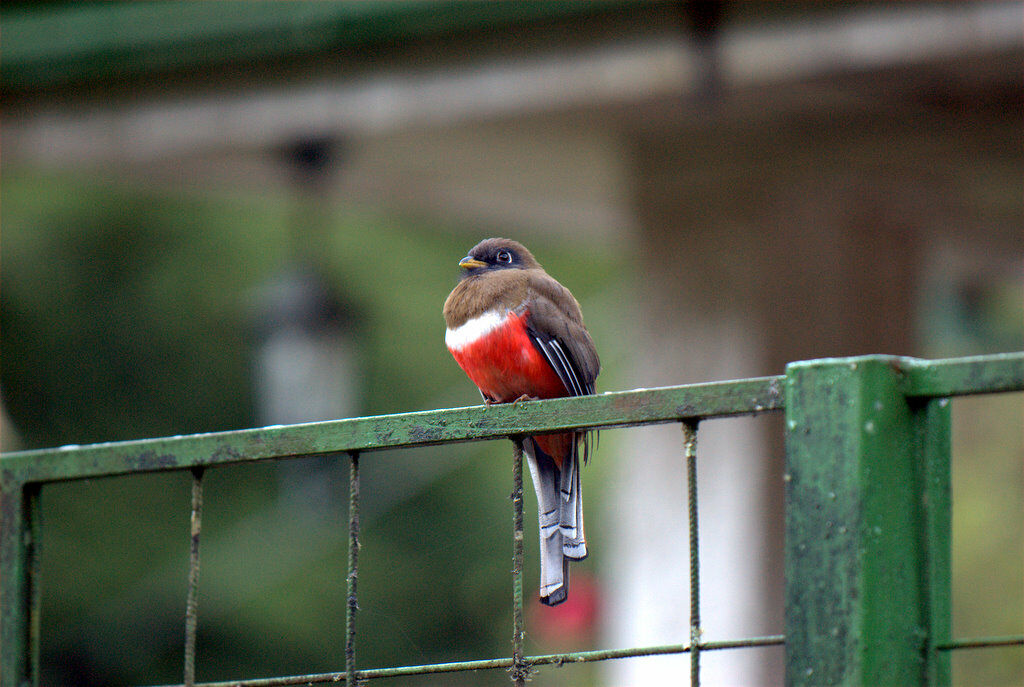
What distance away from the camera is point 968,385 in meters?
1.33

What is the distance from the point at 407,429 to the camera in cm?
166

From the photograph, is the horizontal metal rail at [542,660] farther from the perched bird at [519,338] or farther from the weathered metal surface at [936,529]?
the perched bird at [519,338]

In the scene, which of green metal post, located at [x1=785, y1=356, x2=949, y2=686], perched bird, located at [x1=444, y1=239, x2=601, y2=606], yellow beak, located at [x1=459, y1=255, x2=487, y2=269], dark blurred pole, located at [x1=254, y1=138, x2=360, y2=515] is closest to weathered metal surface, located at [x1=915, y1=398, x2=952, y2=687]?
green metal post, located at [x1=785, y1=356, x2=949, y2=686]

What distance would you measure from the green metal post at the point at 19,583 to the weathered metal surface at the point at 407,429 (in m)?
0.04

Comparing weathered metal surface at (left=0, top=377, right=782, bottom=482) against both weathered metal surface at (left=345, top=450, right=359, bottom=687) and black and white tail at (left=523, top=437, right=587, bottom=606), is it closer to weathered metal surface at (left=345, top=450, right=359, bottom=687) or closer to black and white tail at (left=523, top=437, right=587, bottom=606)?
weathered metal surface at (left=345, top=450, right=359, bottom=687)

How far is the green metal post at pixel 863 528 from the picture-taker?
52.5 inches

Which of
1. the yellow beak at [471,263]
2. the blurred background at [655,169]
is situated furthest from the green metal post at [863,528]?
the blurred background at [655,169]

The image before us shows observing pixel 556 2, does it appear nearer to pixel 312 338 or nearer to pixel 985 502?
pixel 312 338

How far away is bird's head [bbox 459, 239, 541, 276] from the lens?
296 centimetres

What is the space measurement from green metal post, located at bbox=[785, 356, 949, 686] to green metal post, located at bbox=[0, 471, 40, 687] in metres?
1.14

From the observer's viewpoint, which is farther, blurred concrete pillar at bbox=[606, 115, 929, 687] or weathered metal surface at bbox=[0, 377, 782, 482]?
blurred concrete pillar at bbox=[606, 115, 929, 687]

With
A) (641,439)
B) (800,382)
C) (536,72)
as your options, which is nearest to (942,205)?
(641,439)

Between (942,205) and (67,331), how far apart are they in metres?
8.65

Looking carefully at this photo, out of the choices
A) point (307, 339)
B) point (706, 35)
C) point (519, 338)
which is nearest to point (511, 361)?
point (519, 338)
